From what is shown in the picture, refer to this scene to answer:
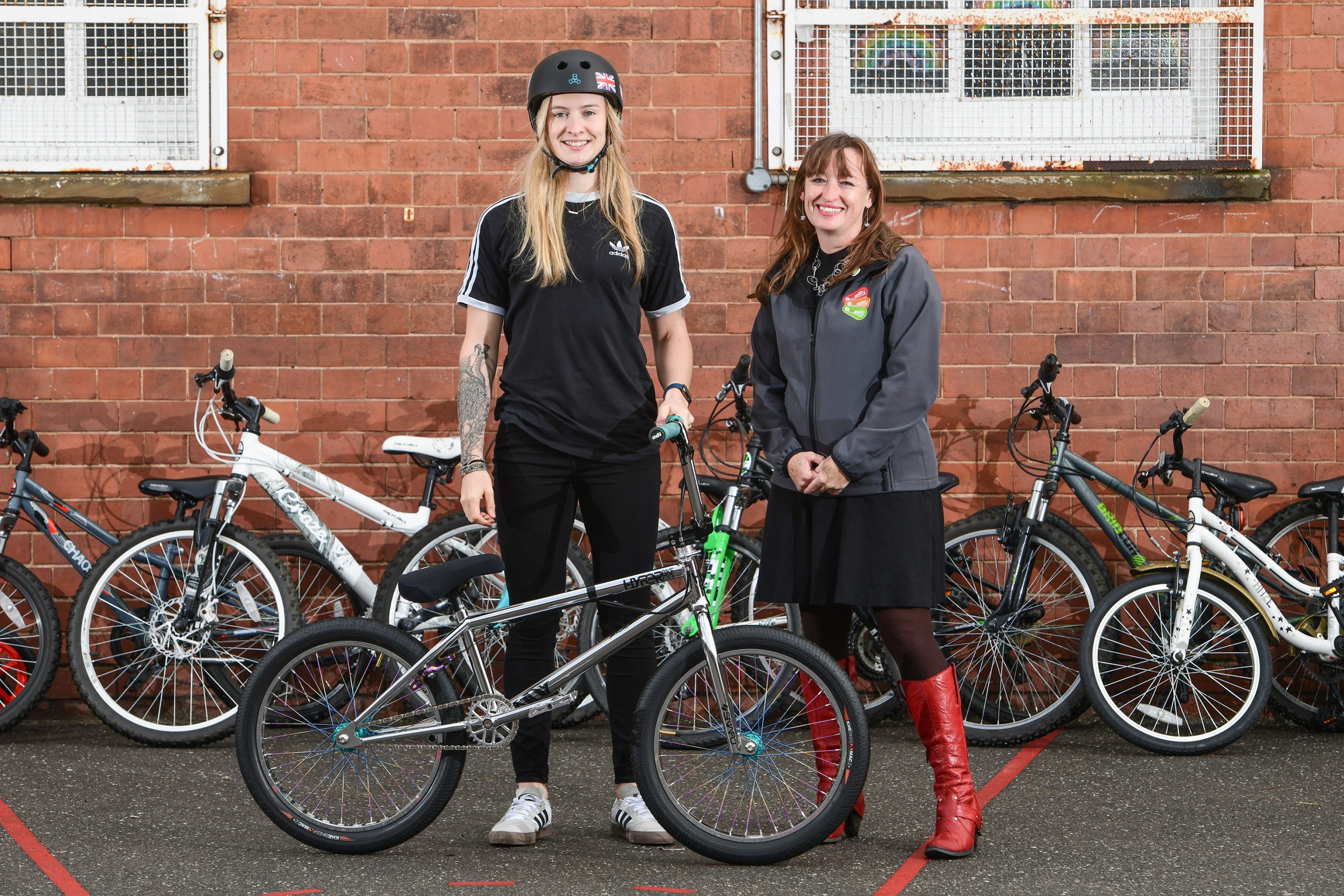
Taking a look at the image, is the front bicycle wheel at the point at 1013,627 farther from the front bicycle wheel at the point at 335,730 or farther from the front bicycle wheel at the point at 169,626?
the front bicycle wheel at the point at 169,626

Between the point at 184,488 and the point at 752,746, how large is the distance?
2712 mm

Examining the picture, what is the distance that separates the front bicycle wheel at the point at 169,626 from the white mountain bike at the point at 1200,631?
3.13m

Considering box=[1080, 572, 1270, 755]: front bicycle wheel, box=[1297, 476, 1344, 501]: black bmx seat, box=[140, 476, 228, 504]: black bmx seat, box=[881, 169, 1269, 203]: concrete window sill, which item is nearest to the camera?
box=[1080, 572, 1270, 755]: front bicycle wheel

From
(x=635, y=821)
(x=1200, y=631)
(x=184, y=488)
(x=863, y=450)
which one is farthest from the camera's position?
(x=184, y=488)

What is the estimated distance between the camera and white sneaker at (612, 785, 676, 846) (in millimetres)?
3932

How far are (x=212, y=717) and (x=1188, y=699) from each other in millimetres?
3874

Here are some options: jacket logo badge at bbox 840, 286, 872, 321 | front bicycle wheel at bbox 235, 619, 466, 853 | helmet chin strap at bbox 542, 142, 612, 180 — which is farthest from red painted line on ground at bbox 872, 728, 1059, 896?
helmet chin strap at bbox 542, 142, 612, 180

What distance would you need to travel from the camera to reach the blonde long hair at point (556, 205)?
375 centimetres

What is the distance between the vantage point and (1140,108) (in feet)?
19.0

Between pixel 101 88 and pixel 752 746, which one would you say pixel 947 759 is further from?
pixel 101 88

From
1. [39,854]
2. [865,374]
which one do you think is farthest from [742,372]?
[39,854]

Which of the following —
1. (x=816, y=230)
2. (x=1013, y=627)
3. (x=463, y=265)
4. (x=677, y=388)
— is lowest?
(x=1013, y=627)

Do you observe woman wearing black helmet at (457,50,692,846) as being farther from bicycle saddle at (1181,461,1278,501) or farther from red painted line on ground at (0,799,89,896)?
bicycle saddle at (1181,461,1278,501)

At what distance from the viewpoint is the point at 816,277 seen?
3.83m
